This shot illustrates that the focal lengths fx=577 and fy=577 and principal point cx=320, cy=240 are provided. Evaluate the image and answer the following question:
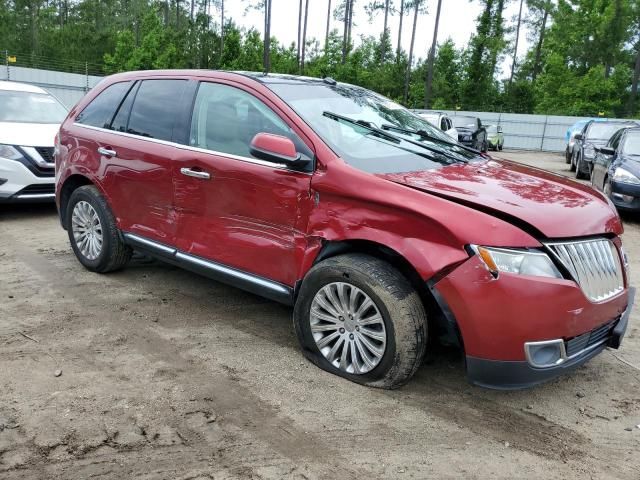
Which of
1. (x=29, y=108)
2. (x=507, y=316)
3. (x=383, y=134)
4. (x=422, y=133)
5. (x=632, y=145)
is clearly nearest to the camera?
(x=507, y=316)

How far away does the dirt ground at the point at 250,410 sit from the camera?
2.67m

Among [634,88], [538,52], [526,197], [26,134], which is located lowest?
[26,134]

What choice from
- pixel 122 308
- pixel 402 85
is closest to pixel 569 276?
pixel 122 308

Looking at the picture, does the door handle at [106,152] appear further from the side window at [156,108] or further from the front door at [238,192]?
the front door at [238,192]

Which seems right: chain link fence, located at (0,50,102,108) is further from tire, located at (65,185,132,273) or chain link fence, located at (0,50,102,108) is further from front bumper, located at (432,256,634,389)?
front bumper, located at (432,256,634,389)

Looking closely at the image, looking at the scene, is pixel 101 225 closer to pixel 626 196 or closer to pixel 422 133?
pixel 422 133

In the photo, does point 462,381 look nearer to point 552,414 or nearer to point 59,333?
point 552,414

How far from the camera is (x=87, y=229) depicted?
17.3 feet

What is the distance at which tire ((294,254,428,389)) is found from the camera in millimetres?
3113

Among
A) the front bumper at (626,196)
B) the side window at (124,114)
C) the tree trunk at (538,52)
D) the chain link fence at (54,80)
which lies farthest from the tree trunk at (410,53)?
the side window at (124,114)

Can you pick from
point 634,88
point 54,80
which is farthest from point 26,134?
point 634,88

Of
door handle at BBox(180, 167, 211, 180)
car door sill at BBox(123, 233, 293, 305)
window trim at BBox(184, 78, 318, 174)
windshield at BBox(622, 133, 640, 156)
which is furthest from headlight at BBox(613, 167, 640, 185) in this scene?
door handle at BBox(180, 167, 211, 180)

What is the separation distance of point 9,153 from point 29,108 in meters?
1.63

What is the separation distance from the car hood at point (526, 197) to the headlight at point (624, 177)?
5737 mm
